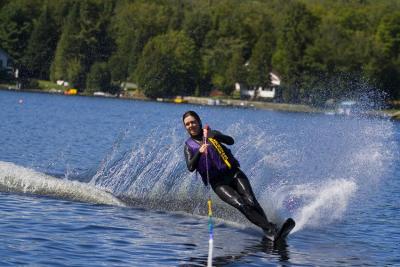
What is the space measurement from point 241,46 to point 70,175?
3597 inches

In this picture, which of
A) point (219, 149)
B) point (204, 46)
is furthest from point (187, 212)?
point (204, 46)

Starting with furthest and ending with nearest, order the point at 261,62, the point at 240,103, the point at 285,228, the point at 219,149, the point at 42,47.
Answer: the point at 42,47, the point at 261,62, the point at 240,103, the point at 219,149, the point at 285,228

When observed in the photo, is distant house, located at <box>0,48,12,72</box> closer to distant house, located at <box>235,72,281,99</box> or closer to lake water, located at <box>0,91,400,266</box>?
distant house, located at <box>235,72,281,99</box>

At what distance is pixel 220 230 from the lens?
13.8 meters

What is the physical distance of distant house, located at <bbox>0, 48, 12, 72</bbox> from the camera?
115375 millimetres

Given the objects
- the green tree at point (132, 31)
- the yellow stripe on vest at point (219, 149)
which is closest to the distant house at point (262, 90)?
the green tree at point (132, 31)

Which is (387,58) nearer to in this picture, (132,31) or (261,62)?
(261,62)

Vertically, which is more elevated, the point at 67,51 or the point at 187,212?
the point at 67,51

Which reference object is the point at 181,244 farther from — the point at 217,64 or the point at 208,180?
the point at 217,64

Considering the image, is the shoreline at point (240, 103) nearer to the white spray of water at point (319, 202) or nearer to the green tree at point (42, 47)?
the green tree at point (42, 47)

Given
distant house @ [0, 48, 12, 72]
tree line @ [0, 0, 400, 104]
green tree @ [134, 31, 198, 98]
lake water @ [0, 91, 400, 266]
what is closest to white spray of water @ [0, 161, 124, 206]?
lake water @ [0, 91, 400, 266]

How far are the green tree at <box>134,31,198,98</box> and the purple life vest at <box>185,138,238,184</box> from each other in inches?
3720

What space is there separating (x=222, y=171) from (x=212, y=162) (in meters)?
0.24

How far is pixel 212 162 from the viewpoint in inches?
513
